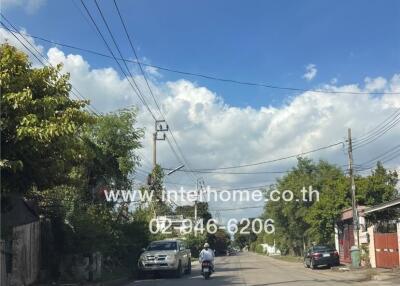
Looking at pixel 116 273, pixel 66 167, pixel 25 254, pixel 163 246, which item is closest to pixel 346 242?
pixel 163 246

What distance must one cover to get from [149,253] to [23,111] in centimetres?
1647

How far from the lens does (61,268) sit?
2228 cm

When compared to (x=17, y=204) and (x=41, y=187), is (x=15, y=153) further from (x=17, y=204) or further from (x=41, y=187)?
(x=17, y=204)

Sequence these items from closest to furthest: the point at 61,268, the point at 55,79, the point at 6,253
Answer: the point at 55,79, the point at 6,253, the point at 61,268

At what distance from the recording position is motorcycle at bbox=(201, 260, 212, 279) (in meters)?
27.1

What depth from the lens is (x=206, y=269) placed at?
1073 inches

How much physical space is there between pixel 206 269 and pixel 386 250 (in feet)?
32.8

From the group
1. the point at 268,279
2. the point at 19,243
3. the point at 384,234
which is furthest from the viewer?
the point at 384,234

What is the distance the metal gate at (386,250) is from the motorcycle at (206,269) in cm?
941

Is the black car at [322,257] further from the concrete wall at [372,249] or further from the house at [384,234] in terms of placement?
the concrete wall at [372,249]

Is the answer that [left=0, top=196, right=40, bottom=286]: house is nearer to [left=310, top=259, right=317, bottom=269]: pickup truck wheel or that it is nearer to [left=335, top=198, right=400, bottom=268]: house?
[left=335, top=198, right=400, bottom=268]: house

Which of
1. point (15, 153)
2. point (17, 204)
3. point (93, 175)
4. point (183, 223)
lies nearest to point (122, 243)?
point (93, 175)

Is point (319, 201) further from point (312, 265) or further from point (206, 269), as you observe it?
point (206, 269)

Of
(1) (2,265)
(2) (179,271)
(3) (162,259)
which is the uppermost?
(1) (2,265)
